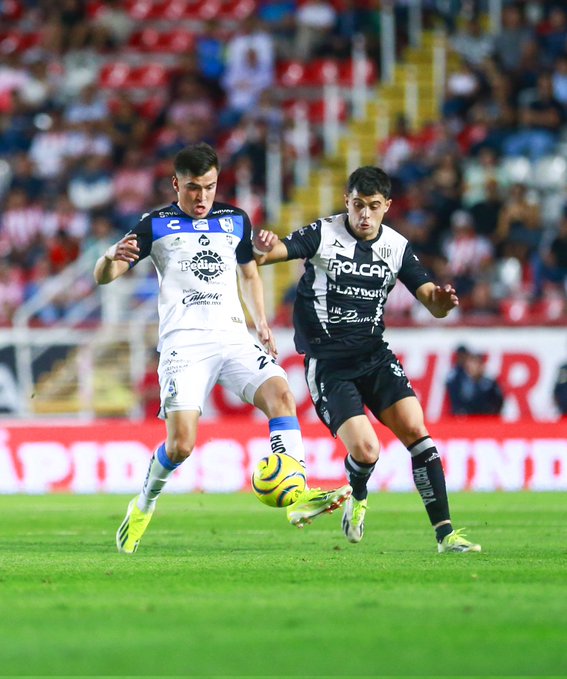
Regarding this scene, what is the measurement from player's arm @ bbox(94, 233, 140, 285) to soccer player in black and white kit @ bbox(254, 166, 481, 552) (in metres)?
0.98

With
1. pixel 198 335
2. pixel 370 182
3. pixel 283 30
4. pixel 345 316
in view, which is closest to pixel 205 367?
pixel 198 335

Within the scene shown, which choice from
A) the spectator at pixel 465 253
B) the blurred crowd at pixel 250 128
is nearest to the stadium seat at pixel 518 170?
the blurred crowd at pixel 250 128

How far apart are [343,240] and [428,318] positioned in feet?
33.2

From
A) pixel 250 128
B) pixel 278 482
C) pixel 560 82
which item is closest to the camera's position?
pixel 278 482

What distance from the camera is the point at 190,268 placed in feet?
32.2

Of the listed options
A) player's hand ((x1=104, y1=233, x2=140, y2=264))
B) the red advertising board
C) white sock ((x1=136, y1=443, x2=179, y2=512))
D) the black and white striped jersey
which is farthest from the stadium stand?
player's hand ((x1=104, y1=233, x2=140, y2=264))

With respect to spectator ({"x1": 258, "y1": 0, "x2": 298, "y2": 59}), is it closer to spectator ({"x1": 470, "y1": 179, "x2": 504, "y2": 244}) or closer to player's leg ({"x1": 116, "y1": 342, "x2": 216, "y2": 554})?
spectator ({"x1": 470, "y1": 179, "x2": 504, "y2": 244})

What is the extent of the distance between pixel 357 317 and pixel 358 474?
111 cm

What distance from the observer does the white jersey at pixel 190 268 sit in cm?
984

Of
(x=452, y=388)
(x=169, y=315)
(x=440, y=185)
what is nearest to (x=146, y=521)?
(x=169, y=315)

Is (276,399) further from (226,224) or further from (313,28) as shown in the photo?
(313,28)

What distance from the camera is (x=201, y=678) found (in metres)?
5.25

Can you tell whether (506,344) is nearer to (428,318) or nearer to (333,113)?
(428,318)

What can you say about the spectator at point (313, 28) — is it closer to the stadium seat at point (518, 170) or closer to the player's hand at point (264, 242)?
the stadium seat at point (518, 170)
